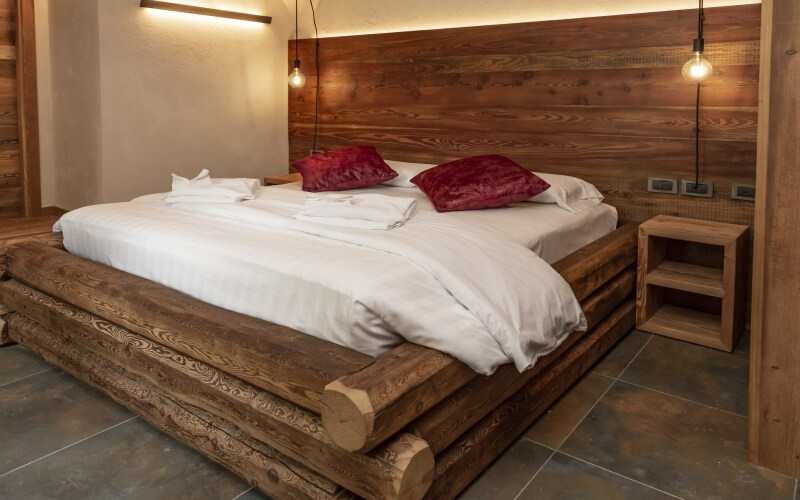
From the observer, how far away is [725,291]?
299 centimetres

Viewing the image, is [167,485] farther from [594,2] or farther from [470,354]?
[594,2]

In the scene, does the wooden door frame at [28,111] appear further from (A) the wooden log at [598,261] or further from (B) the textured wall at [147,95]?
(A) the wooden log at [598,261]

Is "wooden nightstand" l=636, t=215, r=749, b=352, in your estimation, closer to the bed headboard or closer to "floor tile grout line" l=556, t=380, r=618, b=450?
the bed headboard

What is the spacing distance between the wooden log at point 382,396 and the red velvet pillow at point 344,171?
211 cm

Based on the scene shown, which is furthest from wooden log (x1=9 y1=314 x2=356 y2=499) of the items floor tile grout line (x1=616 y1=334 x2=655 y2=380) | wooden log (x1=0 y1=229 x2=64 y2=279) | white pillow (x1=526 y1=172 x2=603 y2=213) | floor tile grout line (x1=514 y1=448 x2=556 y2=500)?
white pillow (x1=526 y1=172 x2=603 y2=213)

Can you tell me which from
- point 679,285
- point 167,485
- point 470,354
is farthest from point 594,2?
point 167,485

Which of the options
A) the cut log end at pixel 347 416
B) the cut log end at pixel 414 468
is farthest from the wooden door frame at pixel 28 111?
the cut log end at pixel 414 468

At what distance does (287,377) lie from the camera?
1.86 m

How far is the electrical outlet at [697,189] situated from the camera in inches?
130

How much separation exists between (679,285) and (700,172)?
2.00 feet

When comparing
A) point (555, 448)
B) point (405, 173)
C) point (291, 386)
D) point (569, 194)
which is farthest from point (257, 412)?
point (405, 173)

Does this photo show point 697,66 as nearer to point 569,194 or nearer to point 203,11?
point 569,194

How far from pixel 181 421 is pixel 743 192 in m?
2.66

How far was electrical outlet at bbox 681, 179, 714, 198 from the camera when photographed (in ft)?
10.8
